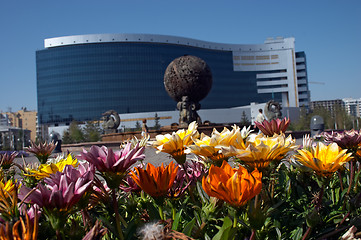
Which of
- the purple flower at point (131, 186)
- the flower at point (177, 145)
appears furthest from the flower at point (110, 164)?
the purple flower at point (131, 186)

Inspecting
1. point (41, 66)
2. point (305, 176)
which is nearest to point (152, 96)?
point (41, 66)

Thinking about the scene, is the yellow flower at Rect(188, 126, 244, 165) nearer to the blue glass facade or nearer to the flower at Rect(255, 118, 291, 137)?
the flower at Rect(255, 118, 291, 137)

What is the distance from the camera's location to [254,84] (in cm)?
10225

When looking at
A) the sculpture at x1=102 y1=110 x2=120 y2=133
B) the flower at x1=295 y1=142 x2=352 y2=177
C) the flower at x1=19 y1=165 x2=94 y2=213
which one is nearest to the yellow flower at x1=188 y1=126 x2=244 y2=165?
the flower at x1=295 y1=142 x2=352 y2=177

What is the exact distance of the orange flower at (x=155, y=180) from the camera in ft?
4.22

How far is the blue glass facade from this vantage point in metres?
83.4

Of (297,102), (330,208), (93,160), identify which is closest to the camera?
(93,160)

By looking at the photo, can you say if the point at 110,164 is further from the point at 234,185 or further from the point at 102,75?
the point at 102,75

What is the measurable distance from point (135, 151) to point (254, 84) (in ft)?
342

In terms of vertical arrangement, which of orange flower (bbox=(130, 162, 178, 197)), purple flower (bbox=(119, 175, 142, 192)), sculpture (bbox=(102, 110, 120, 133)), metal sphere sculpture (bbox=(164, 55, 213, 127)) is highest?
metal sphere sculpture (bbox=(164, 55, 213, 127))

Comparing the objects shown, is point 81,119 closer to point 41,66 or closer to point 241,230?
point 41,66

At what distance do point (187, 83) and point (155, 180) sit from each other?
1510 cm

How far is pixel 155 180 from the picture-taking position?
4.25 feet

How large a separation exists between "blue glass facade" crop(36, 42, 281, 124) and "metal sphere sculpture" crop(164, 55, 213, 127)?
6890 cm
